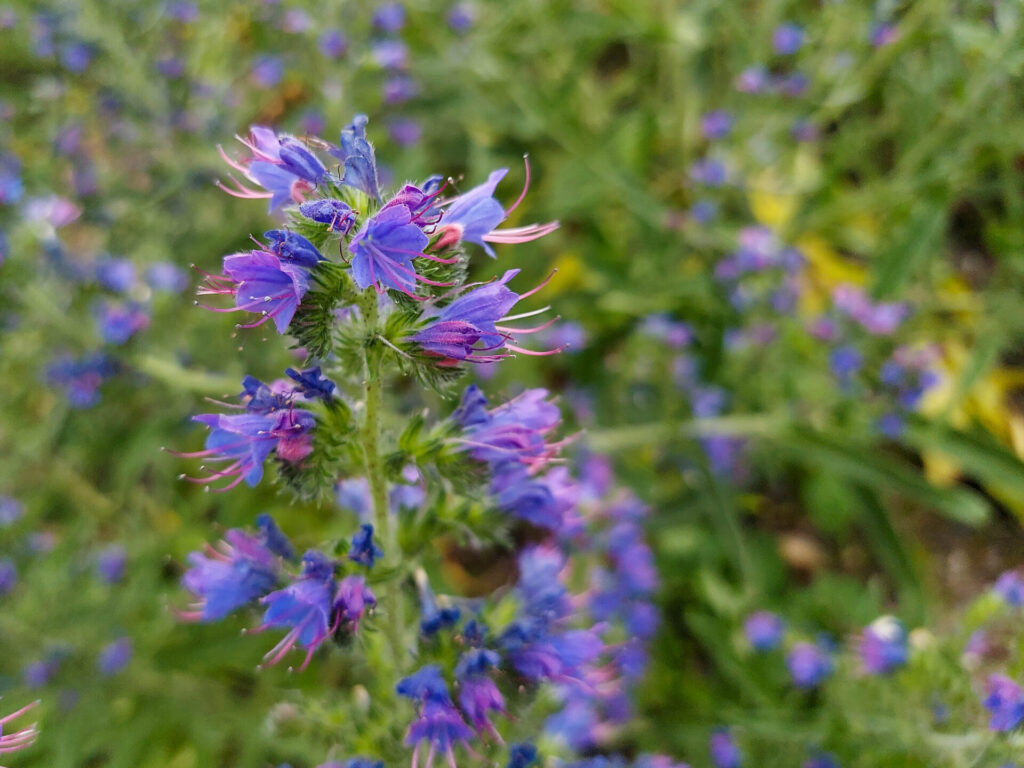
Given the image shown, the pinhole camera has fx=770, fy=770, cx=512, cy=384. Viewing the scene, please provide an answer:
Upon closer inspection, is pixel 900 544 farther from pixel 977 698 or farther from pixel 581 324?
pixel 581 324

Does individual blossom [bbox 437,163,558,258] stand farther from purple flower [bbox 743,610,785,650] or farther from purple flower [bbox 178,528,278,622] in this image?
purple flower [bbox 743,610,785,650]

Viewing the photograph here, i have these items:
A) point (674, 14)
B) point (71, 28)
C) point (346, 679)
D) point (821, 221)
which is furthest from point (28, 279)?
point (821, 221)

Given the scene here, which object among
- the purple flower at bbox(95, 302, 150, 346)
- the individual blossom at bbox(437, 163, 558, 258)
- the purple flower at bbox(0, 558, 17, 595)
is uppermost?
the individual blossom at bbox(437, 163, 558, 258)

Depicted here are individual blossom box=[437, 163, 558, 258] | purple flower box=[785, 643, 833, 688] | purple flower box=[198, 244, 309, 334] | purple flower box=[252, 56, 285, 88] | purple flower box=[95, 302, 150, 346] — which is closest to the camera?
purple flower box=[198, 244, 309, 334]

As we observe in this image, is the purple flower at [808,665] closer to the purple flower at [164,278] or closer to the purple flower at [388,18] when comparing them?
the purple flower at [164,278]

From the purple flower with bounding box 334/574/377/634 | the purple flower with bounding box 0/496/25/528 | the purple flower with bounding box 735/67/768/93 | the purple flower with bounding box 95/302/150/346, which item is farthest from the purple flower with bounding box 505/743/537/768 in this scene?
the purple flower with bounding box 735/67/768/93

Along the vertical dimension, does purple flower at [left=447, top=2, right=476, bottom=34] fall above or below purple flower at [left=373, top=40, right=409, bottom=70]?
above

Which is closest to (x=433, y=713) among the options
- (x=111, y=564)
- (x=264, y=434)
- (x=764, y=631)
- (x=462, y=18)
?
Result: (x=264, y=434)
